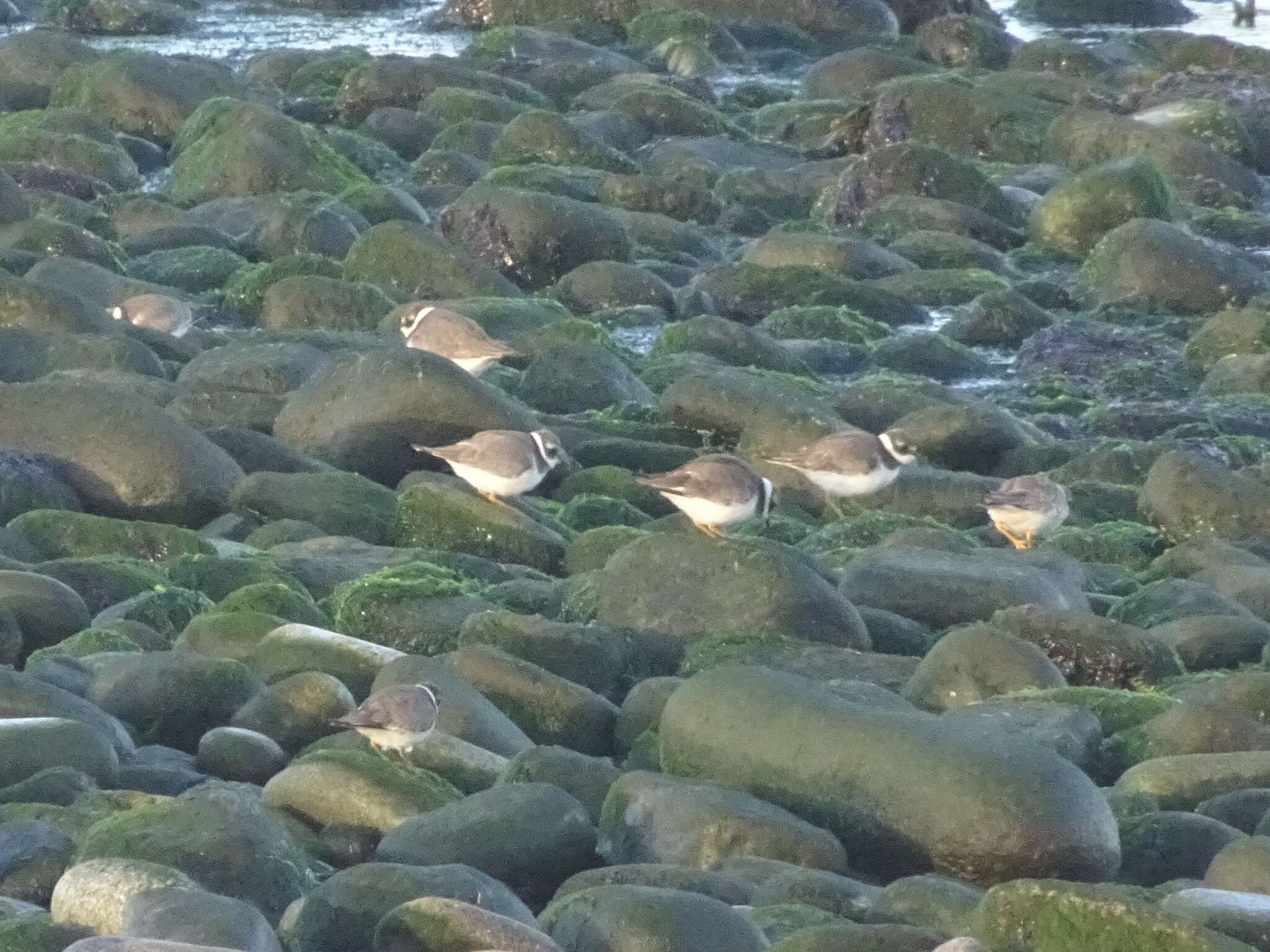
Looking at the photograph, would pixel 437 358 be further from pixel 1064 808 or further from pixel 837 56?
pixel 837 56

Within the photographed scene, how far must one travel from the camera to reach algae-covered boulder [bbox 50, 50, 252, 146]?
19.3m

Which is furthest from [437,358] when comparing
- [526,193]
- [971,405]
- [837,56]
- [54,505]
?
[837,56]

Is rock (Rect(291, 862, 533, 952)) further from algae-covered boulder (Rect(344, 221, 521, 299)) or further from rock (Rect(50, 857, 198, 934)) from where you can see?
algae-covered boulder (Rect(344, 221, 521, 299))

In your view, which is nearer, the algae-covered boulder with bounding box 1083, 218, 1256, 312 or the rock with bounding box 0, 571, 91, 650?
the rock with bounding box 0, 571, 91, 650

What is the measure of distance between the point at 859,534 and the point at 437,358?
2042 millimetres

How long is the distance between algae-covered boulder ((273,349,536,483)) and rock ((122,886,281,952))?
5381mm

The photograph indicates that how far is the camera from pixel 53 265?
14000 mm

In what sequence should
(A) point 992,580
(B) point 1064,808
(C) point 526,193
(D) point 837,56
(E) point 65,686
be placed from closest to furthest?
(B) point 1064,808 → (E) point 65,686 → (A) point 992,580 → (C) point 526,193 → (D) point 837,56

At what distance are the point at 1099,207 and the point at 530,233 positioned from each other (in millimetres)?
4184

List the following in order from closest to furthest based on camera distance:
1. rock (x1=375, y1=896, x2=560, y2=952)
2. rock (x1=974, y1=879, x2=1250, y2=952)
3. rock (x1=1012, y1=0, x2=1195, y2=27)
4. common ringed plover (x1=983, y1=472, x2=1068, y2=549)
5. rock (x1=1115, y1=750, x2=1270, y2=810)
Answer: rock (x1=375, y1=896, x2=560, y2=952) < rock (x1=974, y1=879, x2=1250, y2=952) < rock (x1=1115, y1=750, x2=1270, y2=810) < common ringed plover (x1=983, y1=472, x2=1068, y2=549) < rock (x1=1012, y1=0, x2=1195, y2=27)

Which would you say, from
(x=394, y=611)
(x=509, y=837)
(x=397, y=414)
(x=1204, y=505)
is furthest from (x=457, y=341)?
(x=509, y=837)

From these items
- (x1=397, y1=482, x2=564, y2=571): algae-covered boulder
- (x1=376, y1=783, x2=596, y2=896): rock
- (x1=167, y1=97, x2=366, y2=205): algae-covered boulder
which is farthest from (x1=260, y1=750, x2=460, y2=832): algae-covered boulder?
(x1=167, y1=97, x2=366, y2=205): algae-covered boulder

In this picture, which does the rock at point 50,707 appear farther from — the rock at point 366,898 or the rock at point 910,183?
the rock at point 910,183

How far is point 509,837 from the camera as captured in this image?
20.6ft
